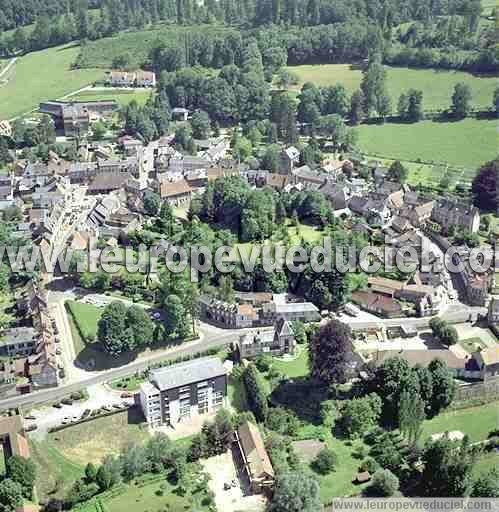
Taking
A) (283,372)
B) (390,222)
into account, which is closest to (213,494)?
(283,372)

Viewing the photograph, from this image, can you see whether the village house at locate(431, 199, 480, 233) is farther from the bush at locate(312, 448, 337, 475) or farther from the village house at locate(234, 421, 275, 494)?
the village house at locate(234, 421, 275, 494)

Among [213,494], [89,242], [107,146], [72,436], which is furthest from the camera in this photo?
[107,146]

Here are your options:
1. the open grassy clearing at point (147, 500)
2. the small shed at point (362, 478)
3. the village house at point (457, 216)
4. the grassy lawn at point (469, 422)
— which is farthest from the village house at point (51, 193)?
the grassy lawn at point (469, 422)

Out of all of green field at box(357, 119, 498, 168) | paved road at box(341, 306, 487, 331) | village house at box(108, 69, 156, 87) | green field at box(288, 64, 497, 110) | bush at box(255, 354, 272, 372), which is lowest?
paved road at box(341, 306, 487, 331)

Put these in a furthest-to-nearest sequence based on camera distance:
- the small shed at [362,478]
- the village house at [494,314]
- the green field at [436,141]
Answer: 1. the green field at [436,141]
2. the village house at [494,314]
3. the small shed at [362,478]

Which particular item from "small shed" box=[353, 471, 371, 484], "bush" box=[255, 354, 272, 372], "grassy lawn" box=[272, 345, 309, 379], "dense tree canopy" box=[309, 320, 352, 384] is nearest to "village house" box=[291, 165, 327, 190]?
"grassy lawn" box=[272, 345, 309, 379]

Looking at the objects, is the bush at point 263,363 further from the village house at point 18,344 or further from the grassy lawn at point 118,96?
the grassy lawn at point 118,96

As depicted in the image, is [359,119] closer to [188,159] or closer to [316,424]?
[188,159]
